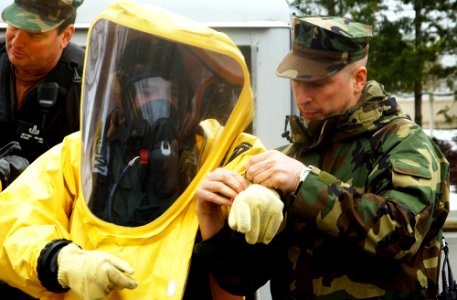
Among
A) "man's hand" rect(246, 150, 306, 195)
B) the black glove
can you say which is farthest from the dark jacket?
"man's hand" rect(246, 150, 306, 195)

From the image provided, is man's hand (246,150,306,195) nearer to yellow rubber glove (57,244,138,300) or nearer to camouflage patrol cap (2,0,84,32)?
yellow rubber glove (57,244,138,300)

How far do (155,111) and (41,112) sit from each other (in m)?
1.03

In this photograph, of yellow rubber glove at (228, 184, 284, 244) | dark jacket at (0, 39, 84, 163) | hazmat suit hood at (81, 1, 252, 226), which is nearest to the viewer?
yellow rubber glove at (228, 184, 284, 244)

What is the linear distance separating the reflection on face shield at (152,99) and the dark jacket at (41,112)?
940mm

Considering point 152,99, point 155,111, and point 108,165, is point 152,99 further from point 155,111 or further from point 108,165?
point 108,165

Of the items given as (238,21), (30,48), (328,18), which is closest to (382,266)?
(328,18)

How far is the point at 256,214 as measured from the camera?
8.58 ft

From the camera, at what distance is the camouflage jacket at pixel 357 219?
2.67 m

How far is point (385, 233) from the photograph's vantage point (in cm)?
265

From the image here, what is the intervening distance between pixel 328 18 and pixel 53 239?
3.48 ft

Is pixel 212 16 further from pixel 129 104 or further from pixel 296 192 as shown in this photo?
pixel 296 192

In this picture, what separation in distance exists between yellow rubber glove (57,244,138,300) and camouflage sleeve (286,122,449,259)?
50 cm

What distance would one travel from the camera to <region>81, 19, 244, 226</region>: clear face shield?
307 centimetres

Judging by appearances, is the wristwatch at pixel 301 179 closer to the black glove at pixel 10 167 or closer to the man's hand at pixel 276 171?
the man's hand at pixel 276 171
